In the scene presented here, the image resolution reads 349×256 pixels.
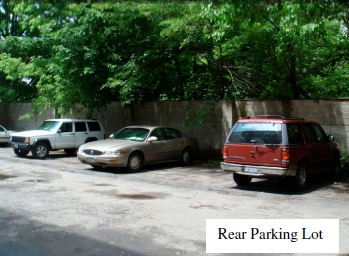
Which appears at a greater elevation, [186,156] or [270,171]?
[270,171]

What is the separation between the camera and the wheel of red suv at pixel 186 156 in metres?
15.9

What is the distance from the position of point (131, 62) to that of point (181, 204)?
8.61 meters

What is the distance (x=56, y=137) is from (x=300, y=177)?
10.3 meters

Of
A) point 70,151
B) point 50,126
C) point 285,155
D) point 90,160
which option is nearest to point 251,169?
point 285,155

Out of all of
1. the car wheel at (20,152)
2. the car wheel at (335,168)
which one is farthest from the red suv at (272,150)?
the car wheel at (20,152)

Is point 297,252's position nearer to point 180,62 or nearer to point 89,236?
point 89,236

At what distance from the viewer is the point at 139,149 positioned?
14.1 meters

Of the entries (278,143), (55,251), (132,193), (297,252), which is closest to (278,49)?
(278,143)

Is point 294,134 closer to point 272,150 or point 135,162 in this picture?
point 272,150

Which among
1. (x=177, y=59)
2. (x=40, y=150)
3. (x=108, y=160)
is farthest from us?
(x=177, y=59)

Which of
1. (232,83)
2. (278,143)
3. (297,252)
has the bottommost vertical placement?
(297,252)

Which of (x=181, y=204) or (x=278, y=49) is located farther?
(x=278, y=49)

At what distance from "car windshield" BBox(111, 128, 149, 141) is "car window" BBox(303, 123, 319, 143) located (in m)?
5.37

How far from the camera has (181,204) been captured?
361 inches
